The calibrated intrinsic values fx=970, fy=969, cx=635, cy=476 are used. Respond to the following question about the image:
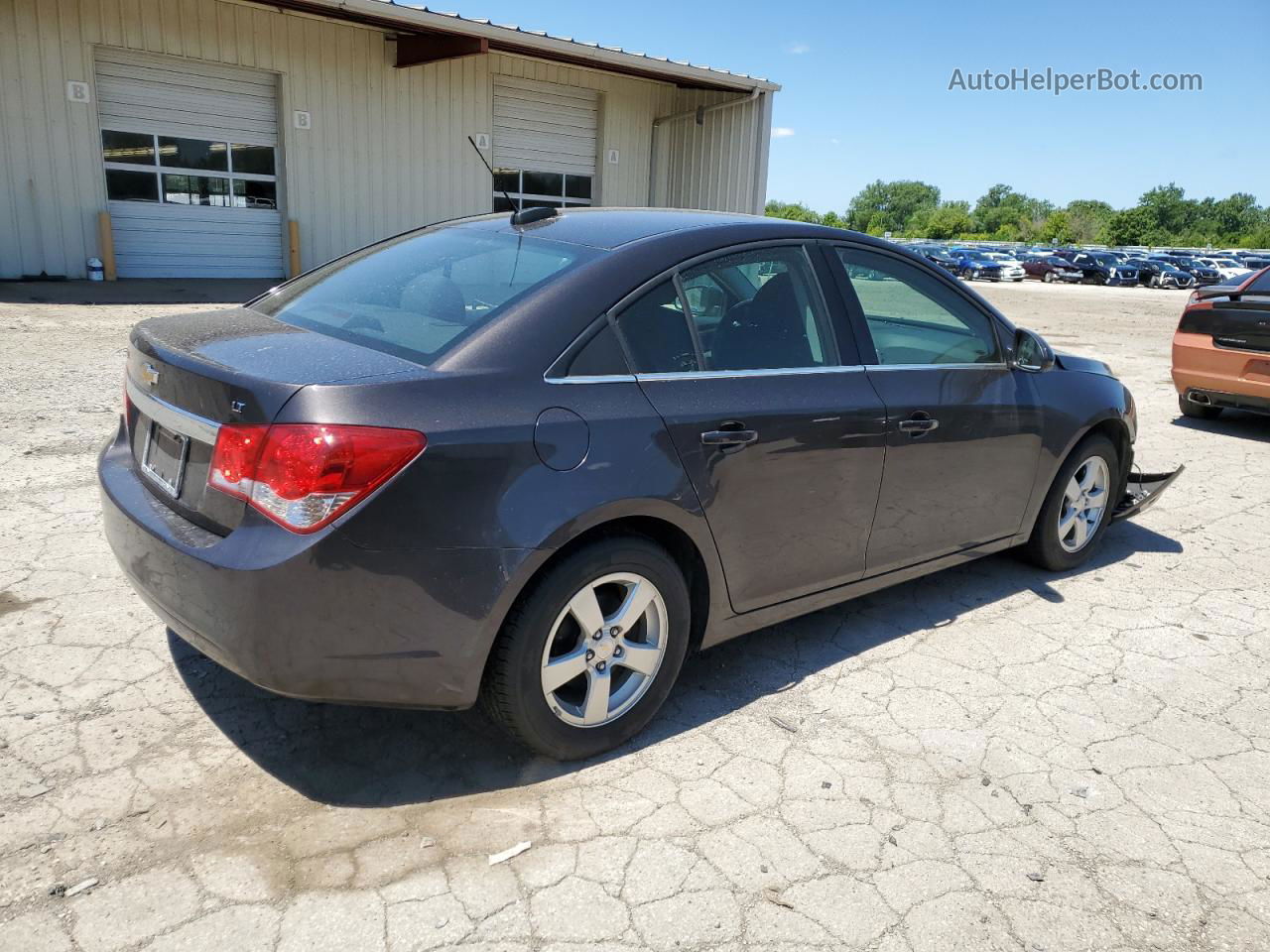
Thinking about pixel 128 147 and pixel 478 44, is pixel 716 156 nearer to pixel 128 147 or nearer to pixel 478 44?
pixel 478 44

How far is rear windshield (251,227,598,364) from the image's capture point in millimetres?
2852

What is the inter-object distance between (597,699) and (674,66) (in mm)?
16111

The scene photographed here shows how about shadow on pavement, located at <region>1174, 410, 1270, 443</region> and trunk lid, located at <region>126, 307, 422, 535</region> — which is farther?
shadow on pavement, located at <region>1174, 410, 1270, 443</region>

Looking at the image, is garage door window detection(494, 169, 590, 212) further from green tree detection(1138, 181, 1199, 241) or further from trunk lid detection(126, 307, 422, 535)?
green tree detection(1138, 181, 1199, 241)

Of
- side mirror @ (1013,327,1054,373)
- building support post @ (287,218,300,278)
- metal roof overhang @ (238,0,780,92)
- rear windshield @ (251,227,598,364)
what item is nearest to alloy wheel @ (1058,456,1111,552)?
side mirror @ (1013,327,1054,373)

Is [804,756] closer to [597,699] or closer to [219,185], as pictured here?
[597,699]

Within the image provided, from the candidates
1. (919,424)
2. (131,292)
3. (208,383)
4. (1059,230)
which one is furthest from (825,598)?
(1059,230)

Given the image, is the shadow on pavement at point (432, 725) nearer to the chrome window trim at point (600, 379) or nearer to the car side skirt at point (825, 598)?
the car side skirt at point (825, 598)

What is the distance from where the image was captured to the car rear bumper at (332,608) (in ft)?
7.78

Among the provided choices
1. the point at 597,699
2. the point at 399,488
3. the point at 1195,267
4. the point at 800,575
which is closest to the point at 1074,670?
the point at 800,575

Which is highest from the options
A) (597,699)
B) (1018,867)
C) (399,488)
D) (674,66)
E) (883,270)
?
(674,66)

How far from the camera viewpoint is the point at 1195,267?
46250mm

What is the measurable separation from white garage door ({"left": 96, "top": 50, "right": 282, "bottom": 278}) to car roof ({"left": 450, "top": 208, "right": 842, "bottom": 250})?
498 inches

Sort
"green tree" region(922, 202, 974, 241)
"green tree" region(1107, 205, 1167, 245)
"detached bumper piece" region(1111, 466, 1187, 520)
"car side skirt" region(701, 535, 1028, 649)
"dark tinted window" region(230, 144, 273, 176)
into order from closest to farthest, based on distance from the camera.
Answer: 1. "car side skirt" region(701, 535, 1028, 649)
2. "detached bumper piece" region(1111, 466, 1187, 520)
3. "dark tinted window" region(230, 144, 273, 176)
4. "green tree" region(1107, 205, 1167, 245)
5. "green tree" region(922, 202, 974, 241)
